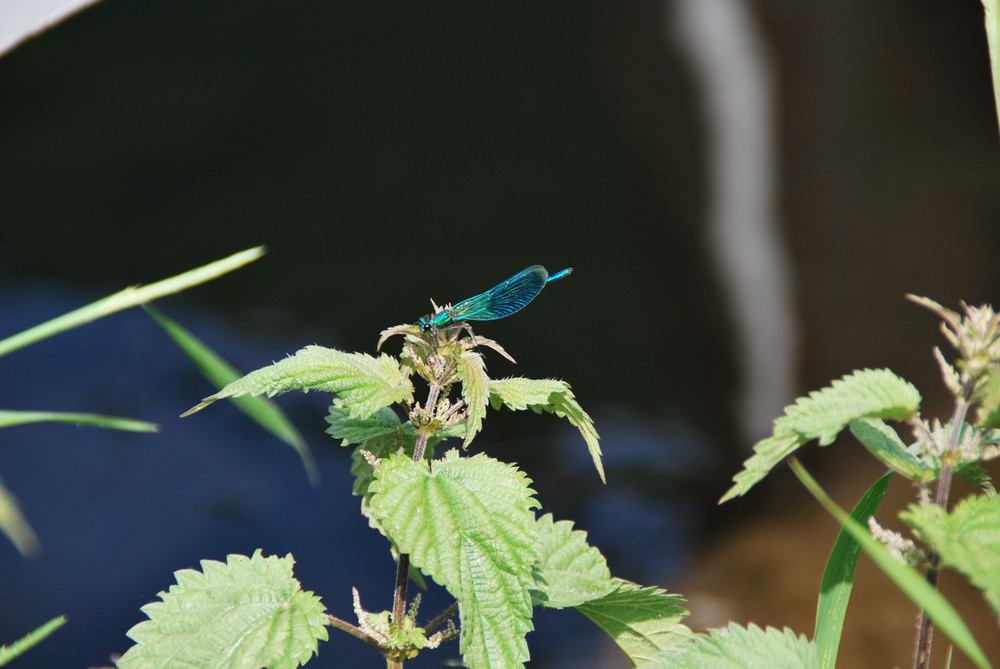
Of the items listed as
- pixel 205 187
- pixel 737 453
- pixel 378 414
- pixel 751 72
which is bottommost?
pixel 378 414

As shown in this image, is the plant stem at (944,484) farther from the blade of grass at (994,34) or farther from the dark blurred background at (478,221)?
the dark blurred background at (478,221)

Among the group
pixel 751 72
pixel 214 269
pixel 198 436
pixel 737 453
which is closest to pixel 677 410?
pixel 737 453

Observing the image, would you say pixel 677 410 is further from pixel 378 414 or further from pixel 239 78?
pixel 378 414

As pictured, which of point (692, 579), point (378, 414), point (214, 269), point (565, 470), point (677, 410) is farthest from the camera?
point (677, 410)

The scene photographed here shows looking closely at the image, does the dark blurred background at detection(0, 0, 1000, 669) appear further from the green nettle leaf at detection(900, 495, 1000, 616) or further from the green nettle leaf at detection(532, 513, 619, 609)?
the green nettle leaf at detection(900, 495, 1000, 616)

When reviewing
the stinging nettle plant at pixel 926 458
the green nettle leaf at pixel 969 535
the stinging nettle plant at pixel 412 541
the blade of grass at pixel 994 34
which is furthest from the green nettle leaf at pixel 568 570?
the blade of grass at pixel 994 34

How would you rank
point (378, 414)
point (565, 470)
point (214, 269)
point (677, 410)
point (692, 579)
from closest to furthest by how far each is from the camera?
point (214, 269) < point (378, 414) < point (692, 579) < point (565, 470) < point (677, 410)
